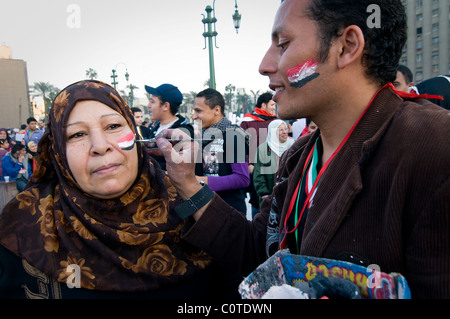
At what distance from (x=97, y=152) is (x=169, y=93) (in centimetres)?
278

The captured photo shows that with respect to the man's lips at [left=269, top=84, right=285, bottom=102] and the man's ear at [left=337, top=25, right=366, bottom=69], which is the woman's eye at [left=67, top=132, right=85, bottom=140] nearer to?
the man's lips at [left=269, top=84, right=285, bottom=102]

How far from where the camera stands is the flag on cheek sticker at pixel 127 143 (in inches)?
68.8

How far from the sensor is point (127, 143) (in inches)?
69.9

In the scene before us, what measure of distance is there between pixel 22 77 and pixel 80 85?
6484cm

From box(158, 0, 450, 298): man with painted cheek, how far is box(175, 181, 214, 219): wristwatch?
0.02 meters

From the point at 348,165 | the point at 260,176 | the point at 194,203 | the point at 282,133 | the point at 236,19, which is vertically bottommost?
the point at 260,176

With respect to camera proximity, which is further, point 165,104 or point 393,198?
point 165,104

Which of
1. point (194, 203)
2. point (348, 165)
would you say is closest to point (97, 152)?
point (194, 203)

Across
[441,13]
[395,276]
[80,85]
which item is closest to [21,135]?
[80,85]

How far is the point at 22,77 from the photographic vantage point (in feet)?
180

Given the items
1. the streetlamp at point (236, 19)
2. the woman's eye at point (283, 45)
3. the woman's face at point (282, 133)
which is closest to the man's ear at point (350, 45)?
the woman's eye at point (283, 45)

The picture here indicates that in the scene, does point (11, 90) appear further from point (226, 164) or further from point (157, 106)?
point (226, 164)

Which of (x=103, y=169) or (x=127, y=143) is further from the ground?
(x=127, y=143)
